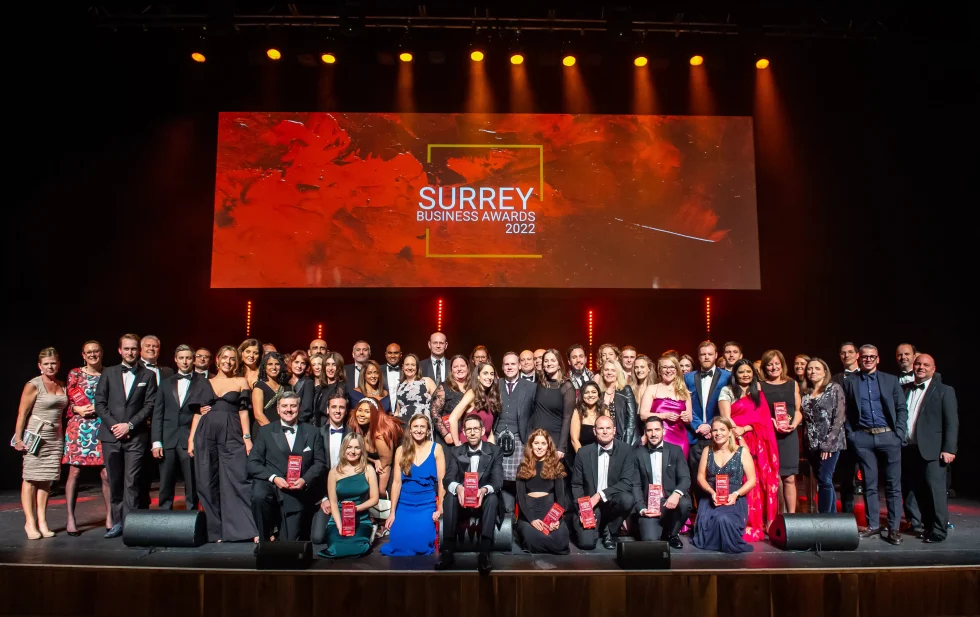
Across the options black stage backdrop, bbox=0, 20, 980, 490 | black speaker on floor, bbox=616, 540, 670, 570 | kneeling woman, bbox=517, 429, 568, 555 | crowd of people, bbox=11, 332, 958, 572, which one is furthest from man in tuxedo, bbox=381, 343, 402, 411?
black speaker on floor, bbox=616, 540, 670, 570

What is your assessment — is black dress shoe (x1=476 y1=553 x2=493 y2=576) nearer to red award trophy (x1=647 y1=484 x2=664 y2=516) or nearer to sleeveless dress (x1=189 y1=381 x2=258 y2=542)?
red award trophy (x1=647 y1=484 x2=664 y2=516)

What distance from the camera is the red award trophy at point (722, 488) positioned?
4.47m

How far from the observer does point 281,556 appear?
3.80 m

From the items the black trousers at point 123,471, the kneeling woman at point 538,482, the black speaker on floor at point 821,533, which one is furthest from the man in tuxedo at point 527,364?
the black trousers at point 123,471

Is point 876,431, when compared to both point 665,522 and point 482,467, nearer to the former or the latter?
point 665,522

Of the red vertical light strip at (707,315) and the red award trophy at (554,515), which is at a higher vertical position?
the red vertical light strip at (707,315)

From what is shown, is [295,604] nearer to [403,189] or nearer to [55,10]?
[403,189]

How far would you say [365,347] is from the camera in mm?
5797

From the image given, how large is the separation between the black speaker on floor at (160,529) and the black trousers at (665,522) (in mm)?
3067

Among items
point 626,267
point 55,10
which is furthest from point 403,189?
point 55,10

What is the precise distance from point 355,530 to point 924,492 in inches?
167

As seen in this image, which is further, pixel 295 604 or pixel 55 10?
pixel 55 10

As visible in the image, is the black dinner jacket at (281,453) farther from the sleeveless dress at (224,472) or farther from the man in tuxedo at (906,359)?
the man in tuxedo at (906,359)

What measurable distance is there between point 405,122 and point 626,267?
9.77ft
